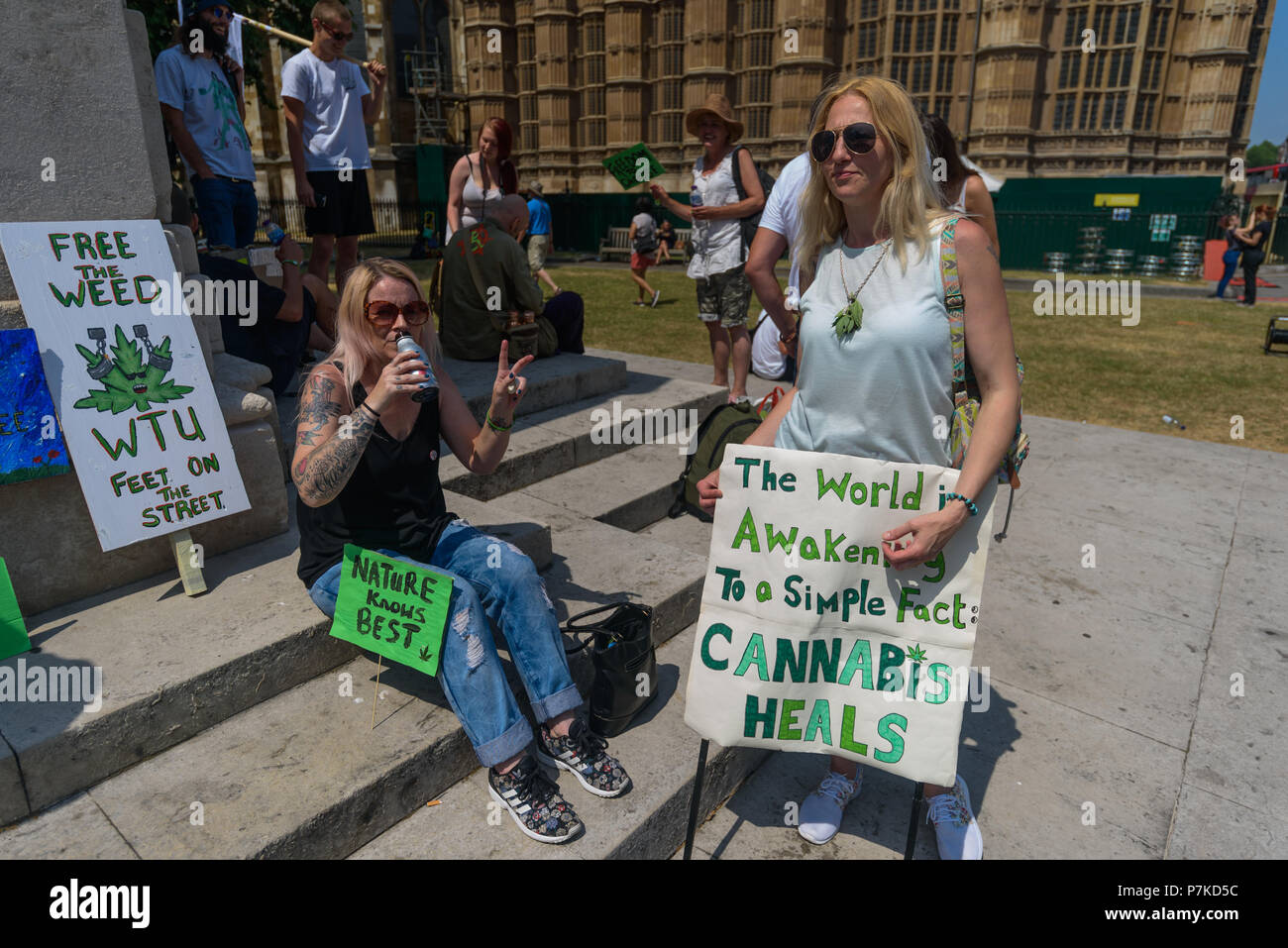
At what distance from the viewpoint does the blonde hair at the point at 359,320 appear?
249cm

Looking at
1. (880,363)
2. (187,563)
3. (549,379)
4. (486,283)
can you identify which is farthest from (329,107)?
(880,363)

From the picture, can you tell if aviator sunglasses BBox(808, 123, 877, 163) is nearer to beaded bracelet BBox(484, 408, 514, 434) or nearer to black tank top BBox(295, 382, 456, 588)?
beaded bracelet BBox(484, 408, 514, 434)

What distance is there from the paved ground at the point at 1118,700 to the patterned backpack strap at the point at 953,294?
1.56m

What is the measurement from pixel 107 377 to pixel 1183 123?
41.6 meters

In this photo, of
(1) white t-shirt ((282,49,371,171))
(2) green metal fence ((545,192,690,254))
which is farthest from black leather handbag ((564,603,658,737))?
(2) green metal fence ((545,192,690,254))

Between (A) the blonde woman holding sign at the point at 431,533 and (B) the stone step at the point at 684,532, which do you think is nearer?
(A) the blonde woman holding sign at the point at 431,533

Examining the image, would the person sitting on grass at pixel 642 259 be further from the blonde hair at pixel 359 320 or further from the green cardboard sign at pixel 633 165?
the blonde hair at pixel 359 320

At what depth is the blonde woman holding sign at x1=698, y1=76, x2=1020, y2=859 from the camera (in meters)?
1.89

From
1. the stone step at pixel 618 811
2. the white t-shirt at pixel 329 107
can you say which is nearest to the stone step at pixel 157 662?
the stone step at pixel 618 811

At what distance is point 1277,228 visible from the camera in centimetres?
2366

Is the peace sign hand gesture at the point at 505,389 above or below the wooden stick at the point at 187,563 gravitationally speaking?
above

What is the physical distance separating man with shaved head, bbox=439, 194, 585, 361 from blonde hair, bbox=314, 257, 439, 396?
308cm

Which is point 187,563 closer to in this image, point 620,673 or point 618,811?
point 620,673

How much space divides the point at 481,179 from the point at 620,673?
14.9 ft
